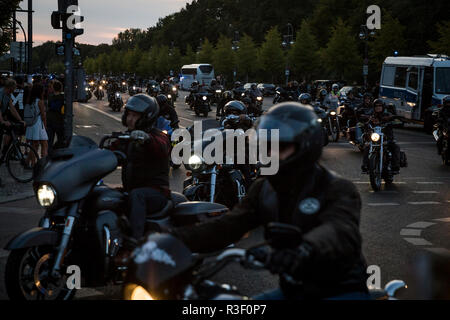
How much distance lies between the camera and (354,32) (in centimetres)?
7438

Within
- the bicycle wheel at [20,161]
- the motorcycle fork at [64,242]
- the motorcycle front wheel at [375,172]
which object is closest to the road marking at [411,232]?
the motorcycle front wheel at [375,172]

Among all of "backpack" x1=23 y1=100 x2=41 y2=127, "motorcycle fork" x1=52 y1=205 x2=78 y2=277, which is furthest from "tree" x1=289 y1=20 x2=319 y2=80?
"motorcycle fork" x1=52 y1=205 x2=78 y2=277

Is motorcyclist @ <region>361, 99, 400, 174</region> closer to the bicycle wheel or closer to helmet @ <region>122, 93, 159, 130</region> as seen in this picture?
the bicycle wheel

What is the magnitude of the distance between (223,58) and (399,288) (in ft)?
326

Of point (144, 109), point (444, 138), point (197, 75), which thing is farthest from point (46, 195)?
point (197, 75)

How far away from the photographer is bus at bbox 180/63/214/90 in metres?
87.6

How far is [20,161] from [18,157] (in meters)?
0.11

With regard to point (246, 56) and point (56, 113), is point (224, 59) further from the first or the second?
point (56, 113)

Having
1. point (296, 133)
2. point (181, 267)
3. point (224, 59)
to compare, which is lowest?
point (181, 267)

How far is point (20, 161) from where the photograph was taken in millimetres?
13148

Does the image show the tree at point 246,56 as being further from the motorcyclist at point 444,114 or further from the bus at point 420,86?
the motorcyclist at point 444,114

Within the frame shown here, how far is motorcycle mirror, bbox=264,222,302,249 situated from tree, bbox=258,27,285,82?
8585 cm

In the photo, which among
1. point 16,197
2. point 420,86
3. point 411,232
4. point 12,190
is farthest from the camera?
point 420,86
